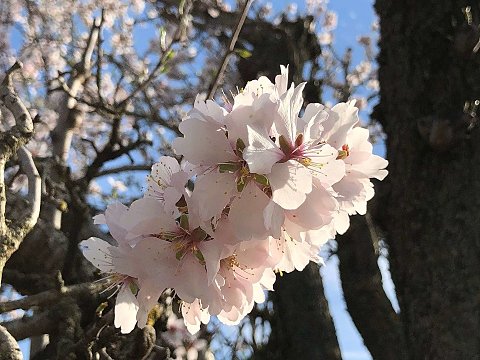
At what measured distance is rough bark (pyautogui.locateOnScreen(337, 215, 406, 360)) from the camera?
2.92 metres

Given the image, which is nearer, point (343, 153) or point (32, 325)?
point (343, 153)

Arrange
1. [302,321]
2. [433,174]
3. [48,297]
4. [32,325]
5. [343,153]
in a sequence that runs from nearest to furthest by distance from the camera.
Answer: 1. [343,153]
2. [48,297]
3. [32,325]
4. [433,174]
5. [302,321]

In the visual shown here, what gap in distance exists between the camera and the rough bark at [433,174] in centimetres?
226

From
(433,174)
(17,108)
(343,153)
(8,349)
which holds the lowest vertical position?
(8,349)

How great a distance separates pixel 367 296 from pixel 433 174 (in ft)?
2.92

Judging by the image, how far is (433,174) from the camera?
8.24 feet

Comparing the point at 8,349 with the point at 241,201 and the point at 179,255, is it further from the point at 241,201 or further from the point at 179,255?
the point at 241,201

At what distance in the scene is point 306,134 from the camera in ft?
3.01

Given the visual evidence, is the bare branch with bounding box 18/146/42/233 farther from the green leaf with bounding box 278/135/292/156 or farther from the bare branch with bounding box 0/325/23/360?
the green leaf with bounding box 278/135/292/156

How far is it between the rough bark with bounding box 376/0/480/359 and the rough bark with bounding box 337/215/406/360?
18.0 inches

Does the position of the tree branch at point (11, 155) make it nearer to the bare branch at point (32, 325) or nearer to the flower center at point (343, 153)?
the bare branch at point (32, 325)

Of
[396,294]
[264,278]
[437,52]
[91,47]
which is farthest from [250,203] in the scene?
[91,47]

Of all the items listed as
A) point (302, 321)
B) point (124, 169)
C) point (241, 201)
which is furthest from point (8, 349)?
point (302, 321)

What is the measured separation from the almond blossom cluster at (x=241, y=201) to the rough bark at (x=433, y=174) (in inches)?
54.7
